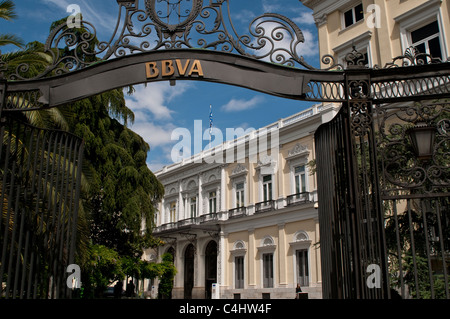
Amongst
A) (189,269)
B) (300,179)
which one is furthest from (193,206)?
(300,179)

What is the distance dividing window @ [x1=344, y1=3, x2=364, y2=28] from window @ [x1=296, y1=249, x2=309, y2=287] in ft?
37.2

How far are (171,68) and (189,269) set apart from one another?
29.4 m

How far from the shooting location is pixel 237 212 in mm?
28703

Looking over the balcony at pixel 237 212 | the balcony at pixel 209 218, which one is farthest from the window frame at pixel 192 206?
the balcony at pixel 237 212

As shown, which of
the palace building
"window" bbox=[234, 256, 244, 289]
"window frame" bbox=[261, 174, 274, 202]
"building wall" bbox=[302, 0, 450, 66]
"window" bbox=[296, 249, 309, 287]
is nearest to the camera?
"building wall" bbox=[302, 0, 450, 66]

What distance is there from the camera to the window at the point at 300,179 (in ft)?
81.5

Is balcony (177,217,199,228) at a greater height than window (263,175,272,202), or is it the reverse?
window (263,175,272,202)

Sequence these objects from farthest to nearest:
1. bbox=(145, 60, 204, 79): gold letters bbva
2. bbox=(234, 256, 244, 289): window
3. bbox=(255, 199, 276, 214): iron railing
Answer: bbox=(234, 256, 244, 289): window → bbox=(255, 199, 276, 214): iron railing → bbox=(145, 60, 204, 79): gold letters bbva

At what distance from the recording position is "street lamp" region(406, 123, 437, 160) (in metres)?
4.68

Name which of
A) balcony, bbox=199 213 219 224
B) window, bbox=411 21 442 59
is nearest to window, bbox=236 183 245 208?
balcony, bbox=199 213 219 224

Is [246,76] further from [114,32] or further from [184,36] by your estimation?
[114,32]

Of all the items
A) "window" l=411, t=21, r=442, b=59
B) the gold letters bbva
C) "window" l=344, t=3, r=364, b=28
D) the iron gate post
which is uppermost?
"window" l=344, t=3, r=364, b=28

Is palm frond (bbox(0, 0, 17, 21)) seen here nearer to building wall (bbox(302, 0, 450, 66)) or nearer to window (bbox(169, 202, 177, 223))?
building wall (bbox(302, 0, 450, 66))
